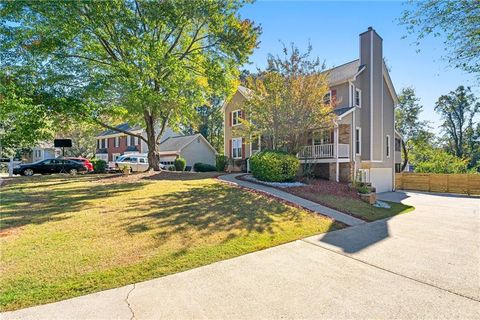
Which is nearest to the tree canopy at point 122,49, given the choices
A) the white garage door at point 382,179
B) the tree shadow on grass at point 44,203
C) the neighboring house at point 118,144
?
the tree shadow on grass at point 44,203

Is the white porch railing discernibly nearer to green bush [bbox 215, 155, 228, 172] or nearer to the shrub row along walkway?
the shrub row along walkway

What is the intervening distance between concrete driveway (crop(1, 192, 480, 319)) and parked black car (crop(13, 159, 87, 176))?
21.0m

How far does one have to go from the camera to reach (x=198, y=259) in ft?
16.2

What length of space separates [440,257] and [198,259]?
16.6ft

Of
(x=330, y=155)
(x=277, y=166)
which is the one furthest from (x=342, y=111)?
(x=277, y=166)

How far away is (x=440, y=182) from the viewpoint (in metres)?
21.7

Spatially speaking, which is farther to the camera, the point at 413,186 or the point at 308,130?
the point at 413,186

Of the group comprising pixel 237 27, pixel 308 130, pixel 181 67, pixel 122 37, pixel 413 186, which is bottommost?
pixel 413 186

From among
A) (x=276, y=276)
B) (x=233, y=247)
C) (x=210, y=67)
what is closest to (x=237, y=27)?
(x=210, y=67)

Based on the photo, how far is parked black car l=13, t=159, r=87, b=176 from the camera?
1947 cm

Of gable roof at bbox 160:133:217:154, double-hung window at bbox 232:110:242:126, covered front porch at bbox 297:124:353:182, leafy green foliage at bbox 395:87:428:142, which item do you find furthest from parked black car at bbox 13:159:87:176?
leafy green foliage at bbox 395:87:428:142

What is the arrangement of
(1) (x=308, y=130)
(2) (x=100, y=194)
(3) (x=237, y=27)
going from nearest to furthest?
(2) (x=100, y=194), (1) (x=308, y=130), (3) (x=237, y=27)

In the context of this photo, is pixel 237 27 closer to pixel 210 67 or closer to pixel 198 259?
pixel 210 67

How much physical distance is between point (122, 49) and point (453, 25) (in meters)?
15.3
